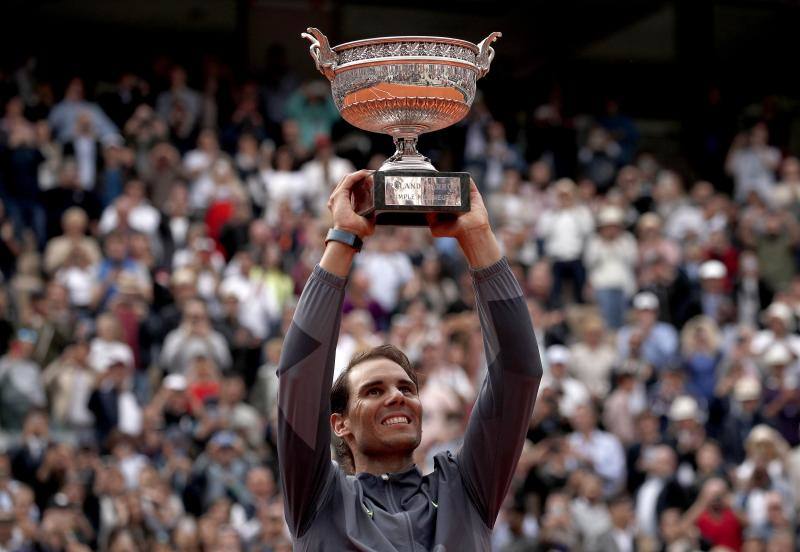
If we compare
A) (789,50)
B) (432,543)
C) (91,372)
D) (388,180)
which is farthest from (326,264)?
(789,50)

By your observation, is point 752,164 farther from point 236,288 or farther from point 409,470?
point 409,470

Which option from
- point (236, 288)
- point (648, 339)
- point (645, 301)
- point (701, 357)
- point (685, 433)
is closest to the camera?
point (685, 433)

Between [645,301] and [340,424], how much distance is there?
10.1 metres

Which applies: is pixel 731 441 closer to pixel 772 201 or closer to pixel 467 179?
pixel 772 201

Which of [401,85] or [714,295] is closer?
[401,85]

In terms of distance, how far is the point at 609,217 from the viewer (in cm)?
1480

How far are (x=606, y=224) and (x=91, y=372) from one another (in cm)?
539

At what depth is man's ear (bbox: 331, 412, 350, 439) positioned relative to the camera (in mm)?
4109

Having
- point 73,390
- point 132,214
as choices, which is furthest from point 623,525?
point 132,214

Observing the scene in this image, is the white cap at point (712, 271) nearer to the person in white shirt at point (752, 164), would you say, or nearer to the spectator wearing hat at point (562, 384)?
the spectator wearing hat at point (562, 384)

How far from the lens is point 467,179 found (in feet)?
12.8

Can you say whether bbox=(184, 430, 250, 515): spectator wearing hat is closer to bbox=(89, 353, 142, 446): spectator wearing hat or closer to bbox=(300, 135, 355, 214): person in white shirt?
bbox=(89, 353, 142, 446): spectator wearing hat

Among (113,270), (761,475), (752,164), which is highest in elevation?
(752,164)

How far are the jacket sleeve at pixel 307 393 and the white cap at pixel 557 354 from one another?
9.13m
